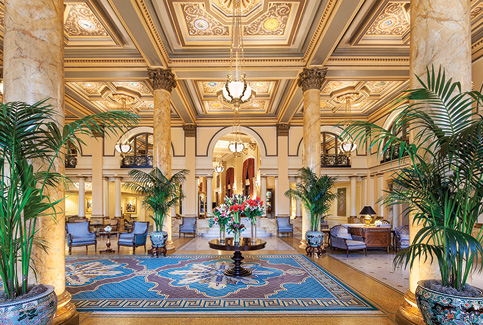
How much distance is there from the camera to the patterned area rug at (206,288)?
161 inches

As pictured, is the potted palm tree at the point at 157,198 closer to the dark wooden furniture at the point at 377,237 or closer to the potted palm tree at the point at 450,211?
the dark wooden furniture at the point at 377,237

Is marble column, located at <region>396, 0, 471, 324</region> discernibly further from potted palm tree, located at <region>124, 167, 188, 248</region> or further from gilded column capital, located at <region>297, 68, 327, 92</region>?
potted palm tree, located at <region>124, 167, 188, 248</region>

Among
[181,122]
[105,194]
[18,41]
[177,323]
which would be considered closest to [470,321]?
[177,323]

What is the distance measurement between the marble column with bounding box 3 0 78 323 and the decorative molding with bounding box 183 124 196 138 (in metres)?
11.7

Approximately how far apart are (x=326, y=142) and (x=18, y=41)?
1536cm

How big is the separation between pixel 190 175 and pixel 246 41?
329 inches

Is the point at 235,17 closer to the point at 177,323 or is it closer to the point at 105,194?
the point at 177,323

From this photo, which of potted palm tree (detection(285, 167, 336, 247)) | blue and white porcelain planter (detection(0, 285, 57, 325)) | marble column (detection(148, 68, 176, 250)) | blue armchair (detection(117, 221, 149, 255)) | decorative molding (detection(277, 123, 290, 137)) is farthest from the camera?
decorative molding (detection(277, 123, 290, 137))

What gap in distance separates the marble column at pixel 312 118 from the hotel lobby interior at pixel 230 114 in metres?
0.04

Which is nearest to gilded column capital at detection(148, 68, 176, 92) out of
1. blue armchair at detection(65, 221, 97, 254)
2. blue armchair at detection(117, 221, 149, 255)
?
blue armchair at detection(117, 221, 149, 255)

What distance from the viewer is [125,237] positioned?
8641 millimetres

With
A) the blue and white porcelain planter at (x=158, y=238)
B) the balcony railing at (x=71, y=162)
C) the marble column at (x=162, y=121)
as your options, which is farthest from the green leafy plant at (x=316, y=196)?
the balcony railing at (x=71, y=162)

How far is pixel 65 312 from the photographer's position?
3.09 m

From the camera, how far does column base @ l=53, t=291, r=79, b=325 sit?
3005mm
